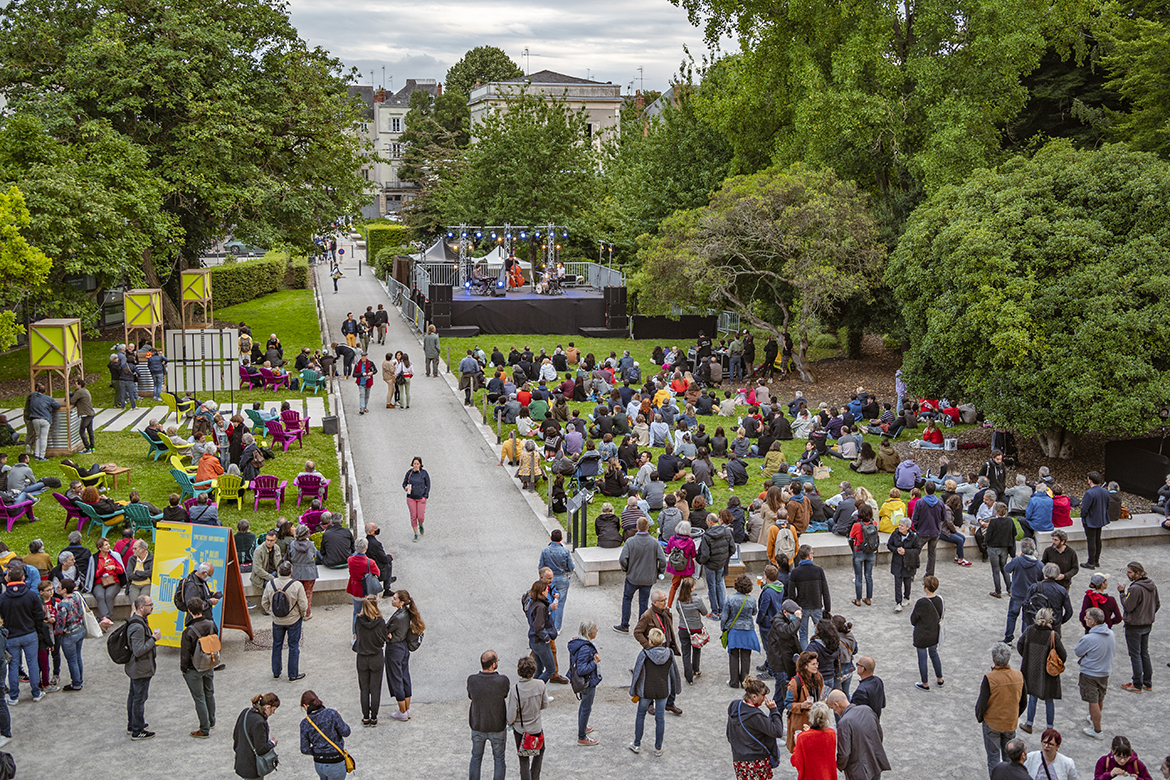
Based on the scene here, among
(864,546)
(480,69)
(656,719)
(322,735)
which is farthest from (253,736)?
(480,69)

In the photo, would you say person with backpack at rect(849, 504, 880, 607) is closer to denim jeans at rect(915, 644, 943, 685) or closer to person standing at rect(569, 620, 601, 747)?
denim jeans at rect(915, 644, 943, 685)

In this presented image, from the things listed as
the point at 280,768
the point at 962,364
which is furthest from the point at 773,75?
the point at 280,768

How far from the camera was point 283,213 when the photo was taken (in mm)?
33594

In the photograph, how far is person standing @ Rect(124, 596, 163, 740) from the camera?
961 centimetres

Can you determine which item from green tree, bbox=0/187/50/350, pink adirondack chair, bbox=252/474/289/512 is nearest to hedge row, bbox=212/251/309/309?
green tree, bbox=0/187/50/350

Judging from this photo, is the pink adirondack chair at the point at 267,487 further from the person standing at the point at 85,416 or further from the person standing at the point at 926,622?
the person standing at the point at 926,622

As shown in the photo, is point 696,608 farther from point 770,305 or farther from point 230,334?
point 770,305

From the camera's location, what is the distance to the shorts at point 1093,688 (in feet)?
32.6

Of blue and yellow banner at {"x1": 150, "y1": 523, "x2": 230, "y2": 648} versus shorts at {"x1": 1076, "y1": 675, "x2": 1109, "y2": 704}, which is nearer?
shorts at {"x1": 1076, "y1": 675, "x2": 1109, "y2": 704}

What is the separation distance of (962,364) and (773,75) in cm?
1508

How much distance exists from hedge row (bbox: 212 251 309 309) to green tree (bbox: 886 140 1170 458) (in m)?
31.7

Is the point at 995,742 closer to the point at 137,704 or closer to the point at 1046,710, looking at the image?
the point at 1046,710

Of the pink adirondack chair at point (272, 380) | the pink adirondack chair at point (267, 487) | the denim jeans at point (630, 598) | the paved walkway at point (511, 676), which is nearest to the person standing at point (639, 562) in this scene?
the denim jeans at point (630, 598)

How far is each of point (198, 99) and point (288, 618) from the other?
78.4 ft
